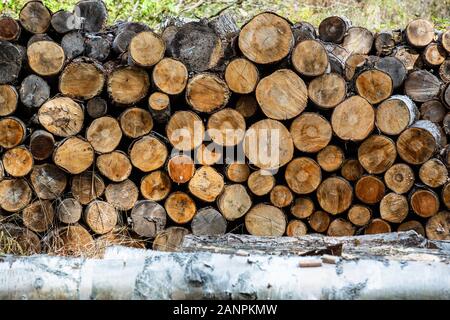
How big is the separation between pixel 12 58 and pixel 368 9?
243 inches

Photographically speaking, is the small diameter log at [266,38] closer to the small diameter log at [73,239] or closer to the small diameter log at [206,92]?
A: the small diameter log at [206,92]

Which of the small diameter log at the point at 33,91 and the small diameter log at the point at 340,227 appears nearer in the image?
the small diameter log at the point at 33,91

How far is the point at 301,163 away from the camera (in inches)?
170

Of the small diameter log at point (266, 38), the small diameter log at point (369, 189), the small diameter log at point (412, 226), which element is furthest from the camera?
the small diameter log at point (412, 226)

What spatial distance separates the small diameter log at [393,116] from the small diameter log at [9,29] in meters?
2.59

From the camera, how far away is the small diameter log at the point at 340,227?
177 inches

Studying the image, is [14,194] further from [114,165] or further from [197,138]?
[197,138]

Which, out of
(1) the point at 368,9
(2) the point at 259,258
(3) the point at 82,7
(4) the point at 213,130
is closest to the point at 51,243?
(4) the point at 213,130

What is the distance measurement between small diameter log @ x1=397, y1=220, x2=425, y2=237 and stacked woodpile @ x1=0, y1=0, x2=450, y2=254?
16 millimetres

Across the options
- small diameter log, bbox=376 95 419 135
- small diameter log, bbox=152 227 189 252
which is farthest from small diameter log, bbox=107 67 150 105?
small diameter log, bbox=376 95 419 135

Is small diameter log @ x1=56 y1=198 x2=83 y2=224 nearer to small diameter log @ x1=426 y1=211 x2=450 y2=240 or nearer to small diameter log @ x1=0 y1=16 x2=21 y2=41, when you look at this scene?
small diameter log @ x1=0 y1=16 x2=21 y2=41

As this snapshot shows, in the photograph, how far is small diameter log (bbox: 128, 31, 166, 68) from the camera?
13.4ft

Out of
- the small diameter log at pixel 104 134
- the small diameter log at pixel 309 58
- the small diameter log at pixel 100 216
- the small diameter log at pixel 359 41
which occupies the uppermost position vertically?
the small diameter log at pixel 359 41

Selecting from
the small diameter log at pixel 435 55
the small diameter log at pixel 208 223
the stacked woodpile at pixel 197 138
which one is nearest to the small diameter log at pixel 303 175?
the stacked woodpile at pixel 197 138
